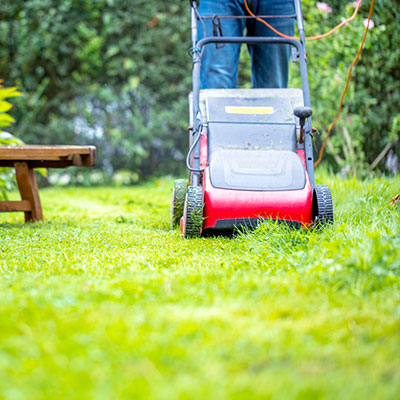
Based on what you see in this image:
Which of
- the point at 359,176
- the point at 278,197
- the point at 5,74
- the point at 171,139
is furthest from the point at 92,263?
the point at 5,74

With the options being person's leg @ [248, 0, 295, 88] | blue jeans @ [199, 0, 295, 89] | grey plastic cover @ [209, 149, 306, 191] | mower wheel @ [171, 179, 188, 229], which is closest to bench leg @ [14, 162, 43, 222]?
mower wheel @ [171, 179, 188, 229]

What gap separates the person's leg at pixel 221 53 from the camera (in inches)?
128

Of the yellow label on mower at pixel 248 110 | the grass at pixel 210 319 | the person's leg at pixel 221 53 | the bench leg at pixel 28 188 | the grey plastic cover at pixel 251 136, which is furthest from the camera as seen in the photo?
the bench leg at pixel 28 188

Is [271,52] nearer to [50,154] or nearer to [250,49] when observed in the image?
[250,49]

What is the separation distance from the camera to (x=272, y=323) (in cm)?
128

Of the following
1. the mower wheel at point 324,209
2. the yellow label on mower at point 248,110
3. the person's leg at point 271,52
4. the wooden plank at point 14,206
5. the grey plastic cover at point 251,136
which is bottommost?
the wooden plank at point 14,206

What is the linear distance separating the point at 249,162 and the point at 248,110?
0.52 meters

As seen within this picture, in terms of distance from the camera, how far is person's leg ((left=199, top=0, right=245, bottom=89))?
3.25 meters

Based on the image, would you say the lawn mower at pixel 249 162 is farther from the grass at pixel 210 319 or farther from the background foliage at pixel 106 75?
the background foliage at pixel 106 75

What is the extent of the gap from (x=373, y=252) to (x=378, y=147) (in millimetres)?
4275

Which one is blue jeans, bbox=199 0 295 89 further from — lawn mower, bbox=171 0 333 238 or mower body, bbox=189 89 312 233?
mower body, bbox=189 89 312 233

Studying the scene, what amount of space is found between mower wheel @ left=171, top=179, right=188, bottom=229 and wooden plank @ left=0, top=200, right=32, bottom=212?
3.43 feet

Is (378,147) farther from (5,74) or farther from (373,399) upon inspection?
(373,399)

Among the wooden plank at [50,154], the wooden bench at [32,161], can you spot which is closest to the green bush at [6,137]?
the wooden bench at [32,161]
